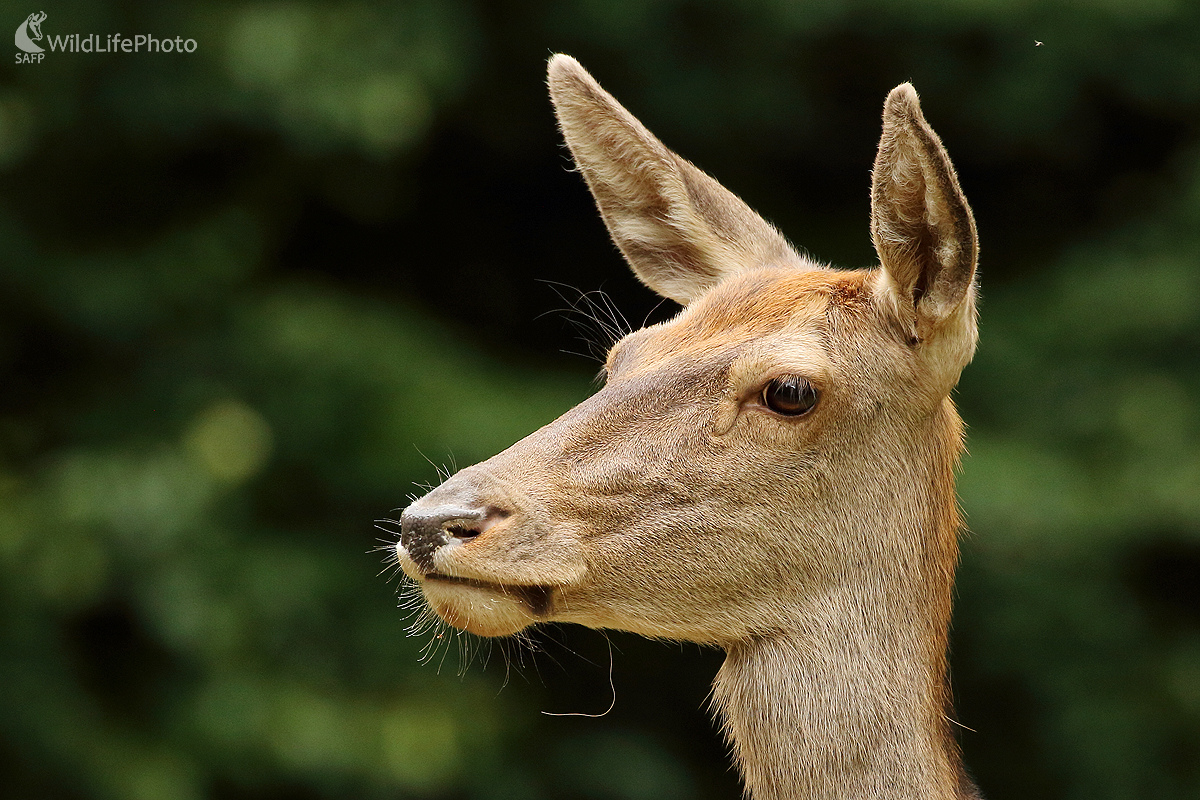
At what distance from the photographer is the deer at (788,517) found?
3.06 m

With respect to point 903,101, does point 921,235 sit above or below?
below

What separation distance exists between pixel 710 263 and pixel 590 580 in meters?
1.27

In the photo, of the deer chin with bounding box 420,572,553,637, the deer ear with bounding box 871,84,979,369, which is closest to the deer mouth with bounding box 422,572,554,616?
the deer chin with bounding box 420,572,553,637

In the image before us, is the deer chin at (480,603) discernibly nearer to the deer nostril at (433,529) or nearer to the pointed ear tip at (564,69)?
the deer nostril at (433,529)

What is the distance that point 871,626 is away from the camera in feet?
10.5

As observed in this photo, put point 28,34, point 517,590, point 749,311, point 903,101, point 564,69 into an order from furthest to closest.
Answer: point 28,34
point 564,69
point 749,311
point 517,590
point 903,101

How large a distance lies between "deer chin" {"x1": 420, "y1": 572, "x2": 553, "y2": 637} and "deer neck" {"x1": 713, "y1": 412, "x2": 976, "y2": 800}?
0.54 m

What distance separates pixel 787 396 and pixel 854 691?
683 millimetres

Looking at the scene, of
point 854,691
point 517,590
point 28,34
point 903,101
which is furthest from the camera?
point 28,34

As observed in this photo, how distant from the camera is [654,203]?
4.08 m

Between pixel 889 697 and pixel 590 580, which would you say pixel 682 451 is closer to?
pixel 590 580

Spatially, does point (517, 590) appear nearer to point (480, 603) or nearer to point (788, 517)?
point (480, 603)

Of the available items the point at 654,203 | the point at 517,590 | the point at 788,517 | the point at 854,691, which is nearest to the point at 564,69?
the point at 654,203

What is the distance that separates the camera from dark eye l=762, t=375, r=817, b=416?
3205 mm
